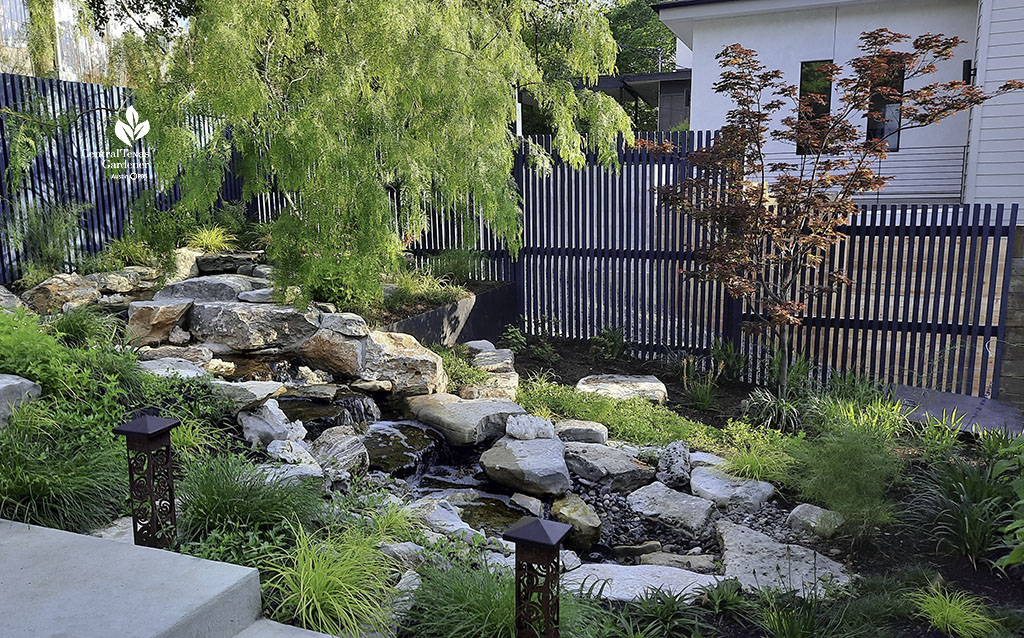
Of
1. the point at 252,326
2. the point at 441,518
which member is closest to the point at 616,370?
the point at 252,326

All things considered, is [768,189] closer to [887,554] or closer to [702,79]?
[887,554]

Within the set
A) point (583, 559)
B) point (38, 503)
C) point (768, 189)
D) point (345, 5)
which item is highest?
point (345, 5)

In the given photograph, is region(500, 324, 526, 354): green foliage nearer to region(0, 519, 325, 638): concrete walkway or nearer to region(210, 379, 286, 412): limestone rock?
region(210, 379, 286, 412): limestone rock

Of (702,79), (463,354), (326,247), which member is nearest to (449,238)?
(463,354)

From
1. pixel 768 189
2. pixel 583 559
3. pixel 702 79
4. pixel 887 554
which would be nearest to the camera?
pixel 887 554

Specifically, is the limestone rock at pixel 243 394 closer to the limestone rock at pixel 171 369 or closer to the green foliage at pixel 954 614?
the limestone rock at pixel 171 369

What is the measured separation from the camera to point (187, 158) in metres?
6.50

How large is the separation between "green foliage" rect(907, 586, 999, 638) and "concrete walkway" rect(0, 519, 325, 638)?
242 centimetres

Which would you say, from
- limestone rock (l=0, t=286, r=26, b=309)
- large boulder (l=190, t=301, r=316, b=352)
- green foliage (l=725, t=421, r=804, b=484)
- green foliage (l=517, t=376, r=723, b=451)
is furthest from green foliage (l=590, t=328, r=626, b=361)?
limestone rock (l=0, t=286, r=26, b=309)

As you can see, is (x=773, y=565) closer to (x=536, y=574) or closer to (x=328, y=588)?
(x=536, y=574)

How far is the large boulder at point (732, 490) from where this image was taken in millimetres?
4742

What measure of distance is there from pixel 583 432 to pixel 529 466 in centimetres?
85

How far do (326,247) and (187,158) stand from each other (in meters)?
1.41

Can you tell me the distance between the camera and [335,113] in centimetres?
619
